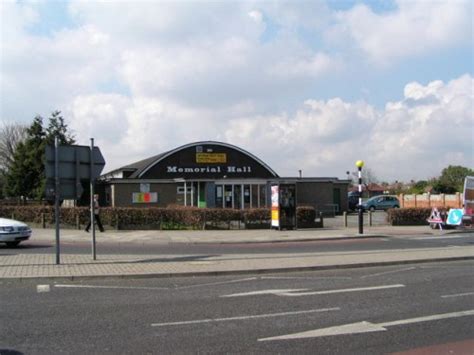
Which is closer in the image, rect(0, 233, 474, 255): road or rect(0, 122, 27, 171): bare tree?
rect(0, 233, 474, 255): road

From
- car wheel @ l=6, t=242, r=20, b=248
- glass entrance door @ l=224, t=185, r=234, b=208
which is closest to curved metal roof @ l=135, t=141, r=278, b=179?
glass entrance door @ l=224, t=185, r=234, b=208

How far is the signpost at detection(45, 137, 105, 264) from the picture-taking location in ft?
44.2

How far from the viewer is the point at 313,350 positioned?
20.4ft

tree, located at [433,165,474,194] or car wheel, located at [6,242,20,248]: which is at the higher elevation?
tree, located at [433,165,474,194]

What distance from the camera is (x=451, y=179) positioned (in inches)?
3184

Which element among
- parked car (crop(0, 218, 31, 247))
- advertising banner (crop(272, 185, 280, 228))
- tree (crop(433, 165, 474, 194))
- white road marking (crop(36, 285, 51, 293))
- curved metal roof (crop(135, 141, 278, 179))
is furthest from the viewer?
tree (crop(433, 165, 474, 194))

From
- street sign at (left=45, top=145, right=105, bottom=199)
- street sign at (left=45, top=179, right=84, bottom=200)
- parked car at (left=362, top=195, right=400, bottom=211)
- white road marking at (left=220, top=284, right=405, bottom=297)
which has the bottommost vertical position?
white road marking at (left=220, top=284, right=405, bottom=297)

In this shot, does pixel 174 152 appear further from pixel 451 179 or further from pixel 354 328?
pixel 451 179

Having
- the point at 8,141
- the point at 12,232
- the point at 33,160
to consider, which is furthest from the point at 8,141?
the point at 12,232

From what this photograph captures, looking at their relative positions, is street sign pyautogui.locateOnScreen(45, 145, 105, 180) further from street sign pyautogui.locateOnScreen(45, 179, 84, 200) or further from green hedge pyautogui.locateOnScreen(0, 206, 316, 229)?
green hedge pyautogui.locateOnScreen(0, 206, 316, 229)

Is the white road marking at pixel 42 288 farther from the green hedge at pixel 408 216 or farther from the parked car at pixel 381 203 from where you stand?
the parked car at pixel 381 203

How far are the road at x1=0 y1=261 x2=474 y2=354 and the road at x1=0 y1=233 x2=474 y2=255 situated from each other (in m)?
5.94

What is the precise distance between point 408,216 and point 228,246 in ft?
46.2

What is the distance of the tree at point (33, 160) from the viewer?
46219 millimetres
